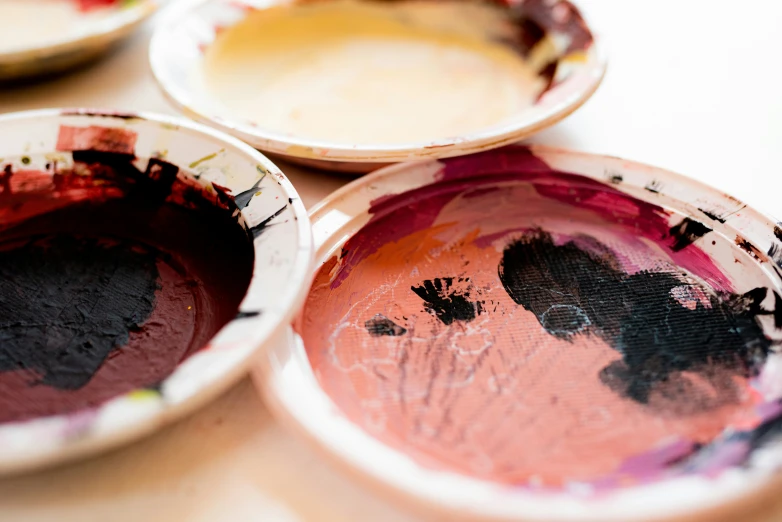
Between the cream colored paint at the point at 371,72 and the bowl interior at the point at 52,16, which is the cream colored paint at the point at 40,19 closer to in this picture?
the bowl interior at the point at 52,16

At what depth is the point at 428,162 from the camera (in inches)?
34.7

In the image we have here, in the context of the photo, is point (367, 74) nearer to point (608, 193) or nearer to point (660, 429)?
point (608, 193)

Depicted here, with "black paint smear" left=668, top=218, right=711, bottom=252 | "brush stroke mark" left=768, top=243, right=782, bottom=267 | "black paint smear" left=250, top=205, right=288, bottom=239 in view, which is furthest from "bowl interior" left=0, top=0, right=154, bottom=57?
"brush stroke mark" left=768, top=243, right=782, bottom=267

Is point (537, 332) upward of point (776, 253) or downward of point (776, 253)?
downward

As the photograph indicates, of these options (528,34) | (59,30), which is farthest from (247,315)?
(59,30)

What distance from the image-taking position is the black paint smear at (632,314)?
2.25ft

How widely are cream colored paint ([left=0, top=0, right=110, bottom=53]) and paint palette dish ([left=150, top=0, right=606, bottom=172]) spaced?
208 mm

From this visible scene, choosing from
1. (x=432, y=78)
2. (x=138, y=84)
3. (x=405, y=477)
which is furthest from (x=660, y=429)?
(x=138, y=84)

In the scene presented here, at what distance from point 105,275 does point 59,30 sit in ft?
2.35

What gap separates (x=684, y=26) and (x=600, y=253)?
85 centimetres

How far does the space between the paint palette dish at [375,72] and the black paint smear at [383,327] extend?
0.22m

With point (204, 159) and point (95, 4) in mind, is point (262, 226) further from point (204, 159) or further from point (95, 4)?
point (95, 4)

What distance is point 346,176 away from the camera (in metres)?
0.96

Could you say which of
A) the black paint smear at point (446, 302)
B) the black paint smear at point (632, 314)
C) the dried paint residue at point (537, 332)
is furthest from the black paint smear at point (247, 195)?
the black paint smear at point (632, 314)
